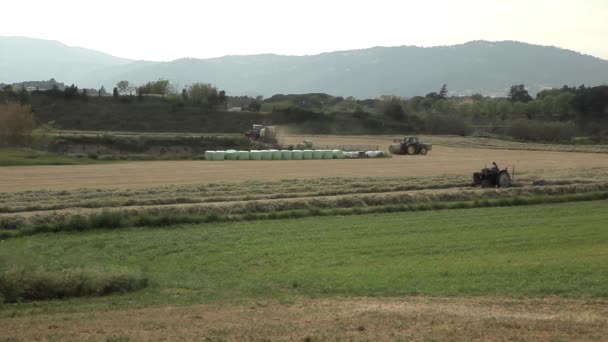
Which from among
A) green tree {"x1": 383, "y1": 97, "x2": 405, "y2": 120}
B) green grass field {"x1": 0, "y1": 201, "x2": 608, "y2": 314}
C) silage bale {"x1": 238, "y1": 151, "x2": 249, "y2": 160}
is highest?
green tree {"x1": 383, "y1": 97, "x2": 405, "y2": 120}

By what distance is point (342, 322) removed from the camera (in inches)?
452

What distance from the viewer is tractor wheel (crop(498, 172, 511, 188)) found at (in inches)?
1479

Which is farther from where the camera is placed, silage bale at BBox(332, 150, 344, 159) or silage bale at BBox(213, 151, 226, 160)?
silage bale at BBox(332, 150, 344, 159)

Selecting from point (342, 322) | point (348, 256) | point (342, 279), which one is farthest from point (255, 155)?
point (342, 322)

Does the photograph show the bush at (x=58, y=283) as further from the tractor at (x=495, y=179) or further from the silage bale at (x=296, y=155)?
the silage bale at (x=296, y=155)

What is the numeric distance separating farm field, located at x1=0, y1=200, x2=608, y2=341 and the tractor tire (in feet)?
26.4

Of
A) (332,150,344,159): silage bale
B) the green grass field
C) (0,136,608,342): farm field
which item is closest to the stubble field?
(0,136,608,342): farm field

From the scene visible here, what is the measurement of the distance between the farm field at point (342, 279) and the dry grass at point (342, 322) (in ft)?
0.10

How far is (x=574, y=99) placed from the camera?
441 feet

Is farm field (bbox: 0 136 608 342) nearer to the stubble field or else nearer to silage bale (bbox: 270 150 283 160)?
the stubble field

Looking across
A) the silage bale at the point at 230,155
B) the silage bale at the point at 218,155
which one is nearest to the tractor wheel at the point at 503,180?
the silage bale at the point at 230,155

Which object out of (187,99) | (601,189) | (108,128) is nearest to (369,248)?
(601,189)

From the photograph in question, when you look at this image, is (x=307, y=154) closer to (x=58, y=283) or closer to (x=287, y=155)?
(x=287, y=155)

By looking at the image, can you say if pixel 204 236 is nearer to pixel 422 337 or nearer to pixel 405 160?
pixel 422 337
